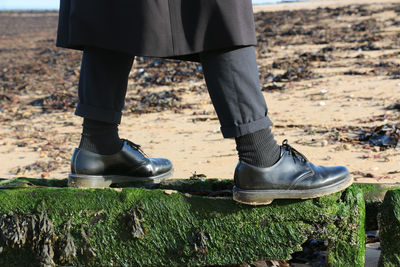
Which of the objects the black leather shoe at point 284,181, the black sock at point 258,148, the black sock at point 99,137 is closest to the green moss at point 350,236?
the black leather shoe at point 284,181

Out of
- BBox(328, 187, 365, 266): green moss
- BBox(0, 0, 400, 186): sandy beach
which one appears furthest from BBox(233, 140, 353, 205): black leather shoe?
BBox(0, 0, 400, 186): sandy beach

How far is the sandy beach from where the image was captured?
183 inches

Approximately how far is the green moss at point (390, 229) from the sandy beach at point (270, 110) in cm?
150

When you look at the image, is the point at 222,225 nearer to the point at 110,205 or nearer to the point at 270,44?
the point at 110,205

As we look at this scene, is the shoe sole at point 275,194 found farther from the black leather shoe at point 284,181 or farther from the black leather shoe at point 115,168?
the black leather shoe at point 115,168

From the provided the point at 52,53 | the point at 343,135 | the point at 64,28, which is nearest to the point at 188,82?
the point at 343,135

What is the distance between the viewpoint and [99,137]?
2.54m

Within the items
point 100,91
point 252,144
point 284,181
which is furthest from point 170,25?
point 284,181

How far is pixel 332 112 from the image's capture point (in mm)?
6035

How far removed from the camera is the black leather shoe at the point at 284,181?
86.7 inches

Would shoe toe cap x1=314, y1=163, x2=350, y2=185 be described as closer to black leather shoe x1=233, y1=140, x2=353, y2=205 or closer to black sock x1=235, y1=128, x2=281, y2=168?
black leather shoe x1=233, y1=140, x2=353, y2=205

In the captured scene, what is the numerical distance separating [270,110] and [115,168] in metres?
4.11

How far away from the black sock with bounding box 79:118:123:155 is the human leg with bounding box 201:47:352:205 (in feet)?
2.05

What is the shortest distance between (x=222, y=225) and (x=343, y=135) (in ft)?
10.0
